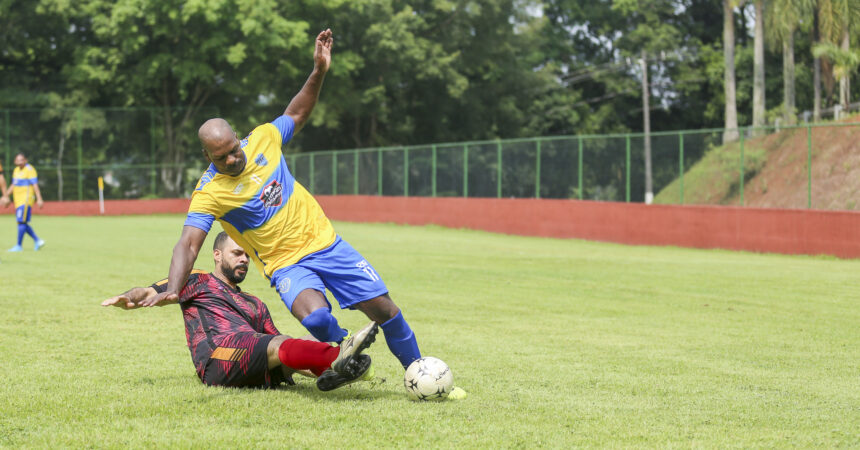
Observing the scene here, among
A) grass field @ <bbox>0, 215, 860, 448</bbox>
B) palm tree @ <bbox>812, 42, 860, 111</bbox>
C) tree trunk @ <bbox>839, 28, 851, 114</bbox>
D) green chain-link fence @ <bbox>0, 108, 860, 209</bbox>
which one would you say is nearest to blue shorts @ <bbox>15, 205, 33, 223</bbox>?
grass field @ <bbox>0, 215, 860, 448</bbox>

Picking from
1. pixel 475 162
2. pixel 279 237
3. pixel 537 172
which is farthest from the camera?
pixel 475 162

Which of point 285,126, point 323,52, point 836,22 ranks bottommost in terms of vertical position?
point 285,126

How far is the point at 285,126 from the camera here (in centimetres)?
669

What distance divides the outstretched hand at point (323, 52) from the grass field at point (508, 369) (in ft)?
6.96

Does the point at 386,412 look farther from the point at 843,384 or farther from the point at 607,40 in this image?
the point at 607,40

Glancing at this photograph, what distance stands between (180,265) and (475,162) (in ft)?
86.3

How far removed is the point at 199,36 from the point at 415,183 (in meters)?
16.7

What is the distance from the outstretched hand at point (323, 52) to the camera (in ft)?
22.3

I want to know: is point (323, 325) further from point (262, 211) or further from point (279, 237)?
point (262, 211)

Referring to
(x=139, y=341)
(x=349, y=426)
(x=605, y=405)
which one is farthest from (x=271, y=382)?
(x=139, y=341)

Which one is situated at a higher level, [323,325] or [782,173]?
[782,173]

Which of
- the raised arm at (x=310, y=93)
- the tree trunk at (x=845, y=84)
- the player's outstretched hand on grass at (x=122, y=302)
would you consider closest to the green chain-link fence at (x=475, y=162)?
the tree trunk at (x=845, y=84)

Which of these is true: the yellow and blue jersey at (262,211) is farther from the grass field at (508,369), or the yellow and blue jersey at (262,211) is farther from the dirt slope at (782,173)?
the dirt slope at (782,173)

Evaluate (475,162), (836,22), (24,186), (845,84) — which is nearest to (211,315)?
(24,186)
